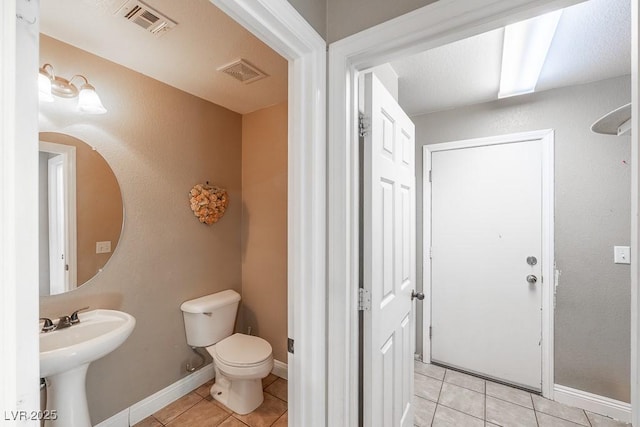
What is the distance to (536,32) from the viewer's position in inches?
55.5

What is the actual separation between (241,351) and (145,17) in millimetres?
2009

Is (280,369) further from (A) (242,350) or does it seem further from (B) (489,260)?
(B) (489,260)

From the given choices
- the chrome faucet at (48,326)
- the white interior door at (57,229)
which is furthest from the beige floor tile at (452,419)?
the white interior door at (57,229)

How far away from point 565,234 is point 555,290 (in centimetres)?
42

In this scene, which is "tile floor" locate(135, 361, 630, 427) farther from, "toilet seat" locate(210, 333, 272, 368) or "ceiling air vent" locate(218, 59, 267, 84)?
"ceiling air vent" locate(218, 59, 267, 84)

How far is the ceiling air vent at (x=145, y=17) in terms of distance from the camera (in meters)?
1.24

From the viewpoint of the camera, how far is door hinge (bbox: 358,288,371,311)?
111cm

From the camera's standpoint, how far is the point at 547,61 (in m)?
1.72

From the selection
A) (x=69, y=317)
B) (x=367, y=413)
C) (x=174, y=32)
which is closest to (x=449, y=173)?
(x=367, y=413)

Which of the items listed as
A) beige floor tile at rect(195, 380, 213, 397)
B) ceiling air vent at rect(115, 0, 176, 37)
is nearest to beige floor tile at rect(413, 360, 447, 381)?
beige floor tile at rect(195, 380, 213, 397)

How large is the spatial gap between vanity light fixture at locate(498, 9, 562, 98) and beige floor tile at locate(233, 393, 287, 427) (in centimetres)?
258

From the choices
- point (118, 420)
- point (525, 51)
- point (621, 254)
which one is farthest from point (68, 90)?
point (621, 254)

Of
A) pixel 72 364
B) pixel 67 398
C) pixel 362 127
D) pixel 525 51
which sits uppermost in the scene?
pixel 525 51

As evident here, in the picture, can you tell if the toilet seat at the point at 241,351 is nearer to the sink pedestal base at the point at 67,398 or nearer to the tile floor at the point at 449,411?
the tile floor at the point at 449,411
